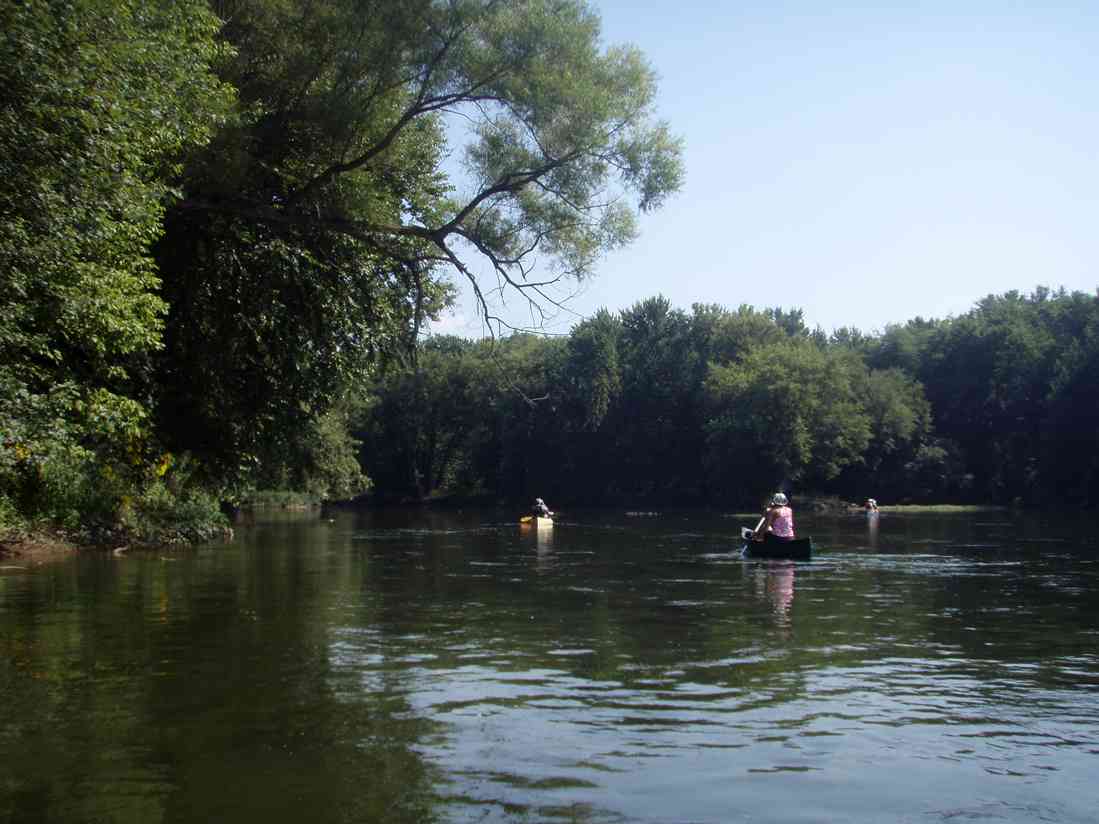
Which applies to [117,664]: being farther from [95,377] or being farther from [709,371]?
[709,371]

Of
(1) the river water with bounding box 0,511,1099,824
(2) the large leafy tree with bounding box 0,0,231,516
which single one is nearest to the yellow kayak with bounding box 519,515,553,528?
(1) the river water with bounding box 0,511,1099,824

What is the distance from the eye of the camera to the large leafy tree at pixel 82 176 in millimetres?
13141

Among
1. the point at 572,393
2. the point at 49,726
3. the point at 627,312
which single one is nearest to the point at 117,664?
the point at 49,726

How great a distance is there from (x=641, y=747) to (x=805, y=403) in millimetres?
73841

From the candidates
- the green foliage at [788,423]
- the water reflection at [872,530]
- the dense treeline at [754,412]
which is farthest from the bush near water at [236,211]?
the dense treeline at [754,412]

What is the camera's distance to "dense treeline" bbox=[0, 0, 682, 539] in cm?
1627

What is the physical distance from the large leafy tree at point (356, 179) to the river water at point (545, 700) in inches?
179

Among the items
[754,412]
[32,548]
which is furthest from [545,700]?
[754,412]

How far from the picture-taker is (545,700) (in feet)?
34.6

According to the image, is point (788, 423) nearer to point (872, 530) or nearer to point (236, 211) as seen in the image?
point (872, 530)

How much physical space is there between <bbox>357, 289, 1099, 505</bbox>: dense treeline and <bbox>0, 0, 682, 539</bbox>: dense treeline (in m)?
53.4

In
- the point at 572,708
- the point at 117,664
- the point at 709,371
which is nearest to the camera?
the point at 572,708

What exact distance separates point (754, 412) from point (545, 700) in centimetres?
7322

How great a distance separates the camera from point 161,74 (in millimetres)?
15352
